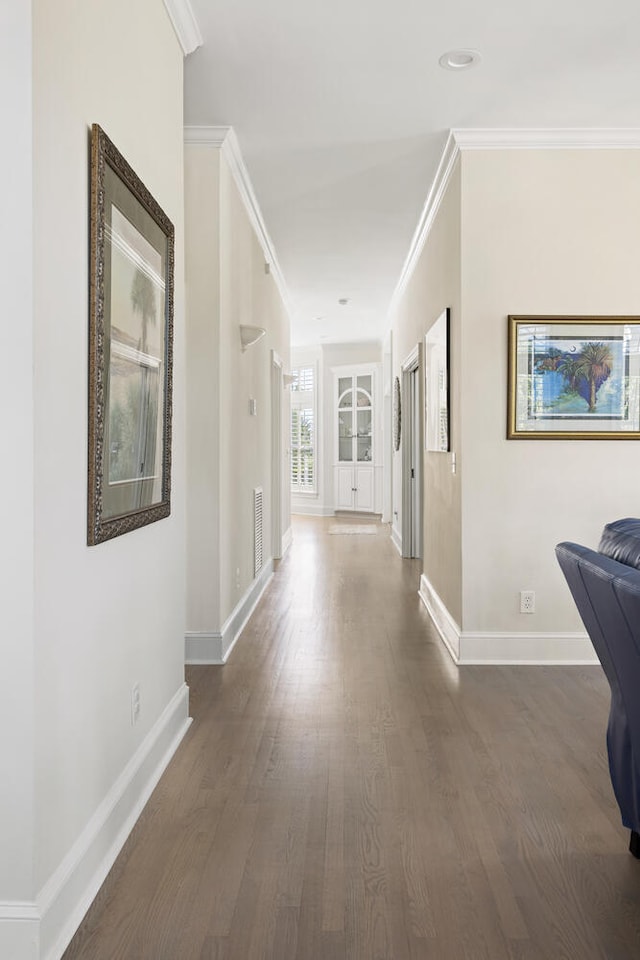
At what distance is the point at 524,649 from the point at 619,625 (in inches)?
93.0

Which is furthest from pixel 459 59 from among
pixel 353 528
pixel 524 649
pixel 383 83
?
pixel 353 528

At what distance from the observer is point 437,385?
461 cm

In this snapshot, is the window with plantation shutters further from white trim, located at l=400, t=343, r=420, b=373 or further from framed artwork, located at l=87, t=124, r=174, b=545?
framed artwork, located at l=87, t=124, r=174, b=545

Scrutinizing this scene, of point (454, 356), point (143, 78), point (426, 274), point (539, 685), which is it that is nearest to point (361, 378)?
point (426, 274)

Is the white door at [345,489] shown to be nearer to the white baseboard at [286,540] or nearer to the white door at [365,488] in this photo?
the white door at [365,488]

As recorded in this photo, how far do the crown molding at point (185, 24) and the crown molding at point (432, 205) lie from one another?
1509mm

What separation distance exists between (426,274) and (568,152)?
161cm

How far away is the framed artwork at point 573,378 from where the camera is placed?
150 inches

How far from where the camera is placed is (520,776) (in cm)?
252

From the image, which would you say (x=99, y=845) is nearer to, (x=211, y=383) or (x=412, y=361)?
(x=211, y=383)

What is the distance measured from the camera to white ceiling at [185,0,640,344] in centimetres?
278

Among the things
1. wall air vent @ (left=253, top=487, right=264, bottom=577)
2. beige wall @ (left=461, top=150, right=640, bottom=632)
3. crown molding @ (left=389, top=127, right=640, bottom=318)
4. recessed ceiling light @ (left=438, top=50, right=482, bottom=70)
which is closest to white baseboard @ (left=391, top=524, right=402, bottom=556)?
wall air vent @ (left=253, top=487, right=264, bottom=577)

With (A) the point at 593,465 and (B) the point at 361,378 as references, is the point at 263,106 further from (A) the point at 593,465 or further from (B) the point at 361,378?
(B) the point at 361,378

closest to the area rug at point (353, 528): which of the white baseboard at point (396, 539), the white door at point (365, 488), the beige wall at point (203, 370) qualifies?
the white baseboard at point (396, 539)
